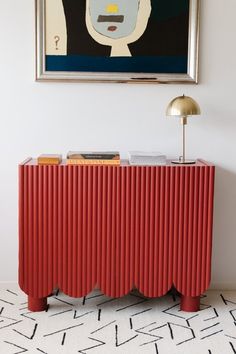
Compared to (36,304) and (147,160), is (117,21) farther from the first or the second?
(36,304)

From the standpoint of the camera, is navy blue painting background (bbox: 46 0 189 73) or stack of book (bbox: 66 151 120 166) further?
navy blue painting background (bbox: 46 0 189 73)

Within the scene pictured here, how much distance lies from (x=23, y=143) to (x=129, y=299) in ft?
3.50

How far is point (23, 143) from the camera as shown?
289cm

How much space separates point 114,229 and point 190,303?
1.86 feet

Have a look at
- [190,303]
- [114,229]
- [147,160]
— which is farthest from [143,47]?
[190,303]

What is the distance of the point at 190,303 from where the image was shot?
265 cm

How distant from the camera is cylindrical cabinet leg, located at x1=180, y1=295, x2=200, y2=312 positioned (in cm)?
264

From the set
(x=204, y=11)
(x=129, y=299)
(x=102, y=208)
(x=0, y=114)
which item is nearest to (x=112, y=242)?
(x=102, y=208)

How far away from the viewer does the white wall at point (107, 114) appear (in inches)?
112

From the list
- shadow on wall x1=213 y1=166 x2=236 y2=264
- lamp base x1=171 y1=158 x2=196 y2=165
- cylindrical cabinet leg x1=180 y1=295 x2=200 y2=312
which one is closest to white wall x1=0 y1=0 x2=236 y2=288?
shadow on wall x1=213 y1=166 x2=236 y2=264

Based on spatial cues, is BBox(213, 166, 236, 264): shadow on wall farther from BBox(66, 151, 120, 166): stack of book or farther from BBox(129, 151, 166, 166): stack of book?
BBox(66, 151, 120, 166): stack of book

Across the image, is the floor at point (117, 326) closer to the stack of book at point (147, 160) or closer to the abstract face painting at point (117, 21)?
the stack of book at point (147, 160)

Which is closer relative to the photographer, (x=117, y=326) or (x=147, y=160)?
(x=117, y=326)

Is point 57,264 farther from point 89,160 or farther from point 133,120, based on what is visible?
point 133,120
